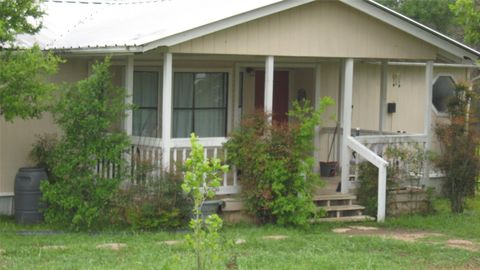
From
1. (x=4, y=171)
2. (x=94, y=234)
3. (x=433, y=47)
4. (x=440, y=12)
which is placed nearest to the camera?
(x=94, y=234)

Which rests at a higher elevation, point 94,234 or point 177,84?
point 177,84

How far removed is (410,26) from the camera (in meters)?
14.1

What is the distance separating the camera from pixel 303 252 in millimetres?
10359

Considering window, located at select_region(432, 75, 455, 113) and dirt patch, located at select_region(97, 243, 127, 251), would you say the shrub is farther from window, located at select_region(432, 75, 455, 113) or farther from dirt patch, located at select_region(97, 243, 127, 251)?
window, located at select_region(432, 75, 455, 113)

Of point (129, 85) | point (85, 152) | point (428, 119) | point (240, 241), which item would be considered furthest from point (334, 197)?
point (85, 152)

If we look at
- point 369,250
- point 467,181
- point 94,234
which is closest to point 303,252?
point 369,250

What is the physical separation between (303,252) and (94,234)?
3119 millimetres

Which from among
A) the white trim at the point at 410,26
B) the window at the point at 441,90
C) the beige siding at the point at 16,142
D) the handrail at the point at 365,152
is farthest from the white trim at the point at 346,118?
the window at the point at 441,90

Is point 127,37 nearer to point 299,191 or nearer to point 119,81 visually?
point 119,81

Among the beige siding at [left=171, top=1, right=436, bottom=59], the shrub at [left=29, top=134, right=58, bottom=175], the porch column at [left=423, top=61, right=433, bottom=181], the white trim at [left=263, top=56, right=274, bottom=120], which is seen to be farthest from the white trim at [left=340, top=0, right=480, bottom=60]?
the shrub at [left=29, top=134, right=58, bottom=175]

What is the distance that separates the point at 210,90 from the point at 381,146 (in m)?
3.38

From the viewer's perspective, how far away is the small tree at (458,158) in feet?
46.8

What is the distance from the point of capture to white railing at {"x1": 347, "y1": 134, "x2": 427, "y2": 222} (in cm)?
1332

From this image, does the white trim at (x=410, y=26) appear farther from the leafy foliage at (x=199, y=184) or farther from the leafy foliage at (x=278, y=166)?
the leafy foliage at (x=199, y=184)
